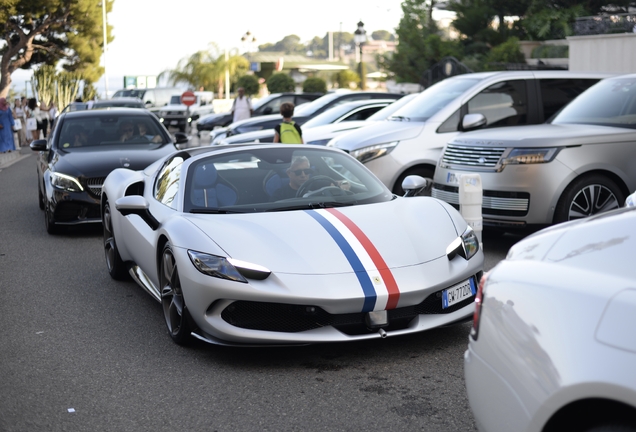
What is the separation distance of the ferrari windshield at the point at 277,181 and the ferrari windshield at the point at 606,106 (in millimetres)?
3744

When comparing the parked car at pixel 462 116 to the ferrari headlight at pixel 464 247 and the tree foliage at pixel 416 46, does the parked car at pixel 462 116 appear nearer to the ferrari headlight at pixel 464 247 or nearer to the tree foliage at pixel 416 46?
the ferrari headlight at pixel 464 247

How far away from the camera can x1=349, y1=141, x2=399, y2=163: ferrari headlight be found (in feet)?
36.3

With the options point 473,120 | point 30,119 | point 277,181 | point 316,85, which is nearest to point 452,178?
point 473,120

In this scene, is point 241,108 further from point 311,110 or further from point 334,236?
point 334,236

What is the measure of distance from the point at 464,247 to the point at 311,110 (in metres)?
13.4

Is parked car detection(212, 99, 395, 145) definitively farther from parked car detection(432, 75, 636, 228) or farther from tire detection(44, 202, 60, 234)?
parked car detection(432, 75, 636, 228)

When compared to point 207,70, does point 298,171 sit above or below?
below

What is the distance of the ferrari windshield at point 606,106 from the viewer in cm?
938

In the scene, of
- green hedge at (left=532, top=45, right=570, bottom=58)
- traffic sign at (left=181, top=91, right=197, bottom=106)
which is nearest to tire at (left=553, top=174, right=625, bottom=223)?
green hedge at (left=532, top=45, right=570, bottom=58)

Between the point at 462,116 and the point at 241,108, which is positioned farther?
the point at 241,108

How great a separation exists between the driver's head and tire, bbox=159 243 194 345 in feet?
3.65

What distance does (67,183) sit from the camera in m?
10.7

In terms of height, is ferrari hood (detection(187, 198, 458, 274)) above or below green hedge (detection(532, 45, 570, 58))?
below

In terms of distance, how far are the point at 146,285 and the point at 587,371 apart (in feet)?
15.9
